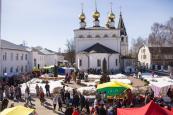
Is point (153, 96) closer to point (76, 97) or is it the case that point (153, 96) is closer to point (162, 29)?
point (76, 97)

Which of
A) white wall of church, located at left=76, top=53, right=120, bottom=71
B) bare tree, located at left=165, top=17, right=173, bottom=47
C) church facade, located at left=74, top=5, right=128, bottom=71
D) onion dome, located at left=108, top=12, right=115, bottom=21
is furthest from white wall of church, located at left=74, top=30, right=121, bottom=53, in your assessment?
bare tree, located at left=165, top=17, right=173, bottom=47

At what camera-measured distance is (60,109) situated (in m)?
19.1

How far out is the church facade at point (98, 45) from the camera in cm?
5109

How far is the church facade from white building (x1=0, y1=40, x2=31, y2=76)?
8480 mm

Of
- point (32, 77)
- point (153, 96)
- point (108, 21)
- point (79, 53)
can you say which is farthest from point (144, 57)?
point (153, 96)

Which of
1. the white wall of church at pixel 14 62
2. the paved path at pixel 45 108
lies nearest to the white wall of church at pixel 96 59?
the white wall of church at pixel 14 62

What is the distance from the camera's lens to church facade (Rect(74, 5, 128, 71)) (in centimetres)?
5109

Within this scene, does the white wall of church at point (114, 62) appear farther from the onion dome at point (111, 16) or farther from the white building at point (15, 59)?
the white building at point (15, 59)

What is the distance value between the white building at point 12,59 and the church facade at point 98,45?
27.8ft

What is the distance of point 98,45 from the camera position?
53469 millimetres

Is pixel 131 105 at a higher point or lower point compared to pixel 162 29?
lower

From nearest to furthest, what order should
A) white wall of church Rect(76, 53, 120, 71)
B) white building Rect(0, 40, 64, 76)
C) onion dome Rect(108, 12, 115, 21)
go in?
white building Rect(0, 40, 64, 76), white wall of church Rect(76, 53, 120, 71), onion dome Rect(108, 12, 115, 21)

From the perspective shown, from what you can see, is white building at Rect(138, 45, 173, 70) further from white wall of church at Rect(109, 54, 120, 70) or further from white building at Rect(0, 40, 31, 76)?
white building at Rect(0, 40, 31, 76)

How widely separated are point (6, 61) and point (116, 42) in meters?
20.4
